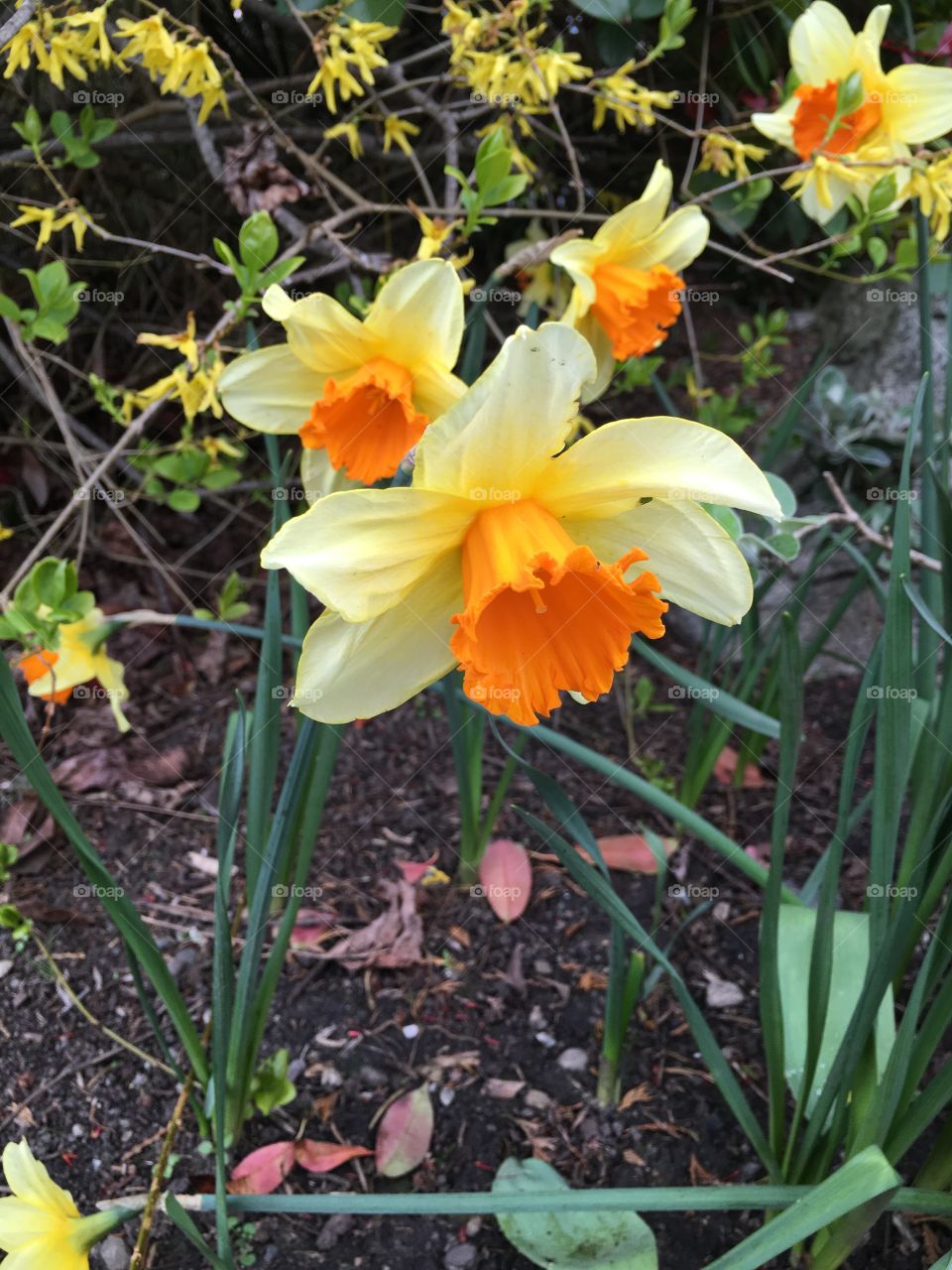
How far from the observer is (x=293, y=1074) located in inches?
61.3

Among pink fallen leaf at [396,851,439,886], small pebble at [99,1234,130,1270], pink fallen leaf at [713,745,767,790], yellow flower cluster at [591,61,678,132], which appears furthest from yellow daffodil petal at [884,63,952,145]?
small pebble at [99,1234,130,1270]

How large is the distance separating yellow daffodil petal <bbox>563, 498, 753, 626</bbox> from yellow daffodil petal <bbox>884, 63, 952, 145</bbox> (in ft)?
4.15

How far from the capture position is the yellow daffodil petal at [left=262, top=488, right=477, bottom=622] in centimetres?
84

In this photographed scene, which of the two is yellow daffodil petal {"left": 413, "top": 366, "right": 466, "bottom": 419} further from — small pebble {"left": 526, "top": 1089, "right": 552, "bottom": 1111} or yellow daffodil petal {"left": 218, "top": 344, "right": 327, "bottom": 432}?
small pebble {"left": 526, "top": 1089, "right": 552, "bottom": 1111}

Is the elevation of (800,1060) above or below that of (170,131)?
below

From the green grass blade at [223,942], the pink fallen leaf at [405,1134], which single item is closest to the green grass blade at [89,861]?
the green grass blade at [223,942]

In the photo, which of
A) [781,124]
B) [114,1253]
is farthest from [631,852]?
[781,124]

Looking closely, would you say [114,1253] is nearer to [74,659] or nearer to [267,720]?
[267,720]

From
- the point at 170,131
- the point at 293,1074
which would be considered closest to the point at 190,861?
the point at 293,1074

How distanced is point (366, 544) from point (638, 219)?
0.94 meters

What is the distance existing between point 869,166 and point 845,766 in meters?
1.14

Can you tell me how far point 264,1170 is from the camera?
139 cm

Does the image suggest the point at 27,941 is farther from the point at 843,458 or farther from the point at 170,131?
the point at 843,458

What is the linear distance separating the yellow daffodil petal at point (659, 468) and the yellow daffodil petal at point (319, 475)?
0.55 m
